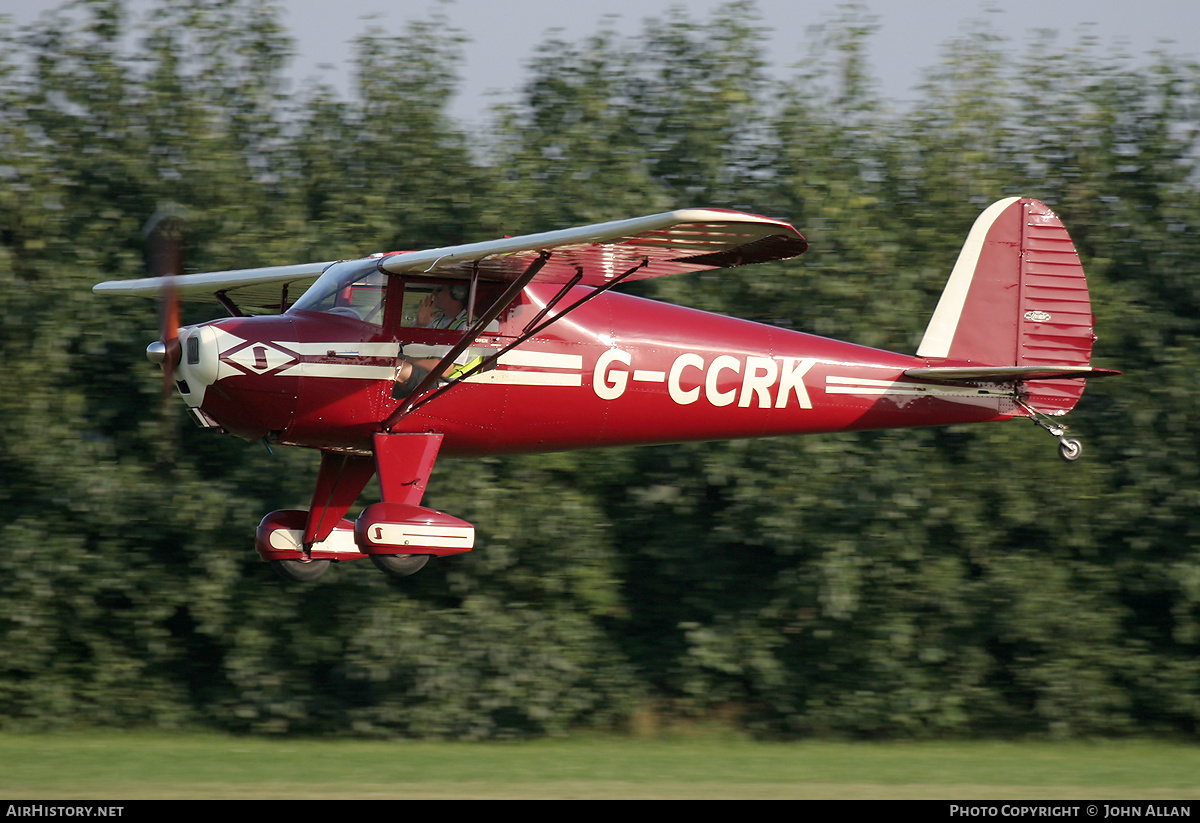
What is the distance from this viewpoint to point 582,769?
11.5m

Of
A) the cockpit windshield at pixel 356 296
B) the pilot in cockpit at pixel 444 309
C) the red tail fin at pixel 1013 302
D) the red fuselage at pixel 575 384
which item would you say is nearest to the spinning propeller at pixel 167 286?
the red fuselage at pixel 575 384

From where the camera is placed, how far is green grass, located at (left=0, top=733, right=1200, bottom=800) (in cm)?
1023

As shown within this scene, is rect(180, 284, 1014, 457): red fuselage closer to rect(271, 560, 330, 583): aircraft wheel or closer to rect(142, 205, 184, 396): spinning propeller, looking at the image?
rect(142, 205, 184, 396): spinning propeller

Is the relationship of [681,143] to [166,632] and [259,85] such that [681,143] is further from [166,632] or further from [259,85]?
[166,632]

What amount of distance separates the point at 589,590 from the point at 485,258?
6300mm

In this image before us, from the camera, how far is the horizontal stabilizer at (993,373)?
9609 millimetres

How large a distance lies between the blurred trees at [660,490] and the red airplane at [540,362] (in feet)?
9.76

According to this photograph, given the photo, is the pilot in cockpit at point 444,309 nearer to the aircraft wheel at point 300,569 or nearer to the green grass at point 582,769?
the aircraft wheel at point 300,569

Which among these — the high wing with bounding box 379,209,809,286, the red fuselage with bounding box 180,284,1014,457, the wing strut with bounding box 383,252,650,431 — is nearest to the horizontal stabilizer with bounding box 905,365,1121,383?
the red fuselage with bounding box 180,284,1014,457

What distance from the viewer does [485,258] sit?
8445 millimetres

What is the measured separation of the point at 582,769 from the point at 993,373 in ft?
17.0

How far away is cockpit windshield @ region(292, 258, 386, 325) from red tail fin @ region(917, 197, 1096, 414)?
15.8 feet
